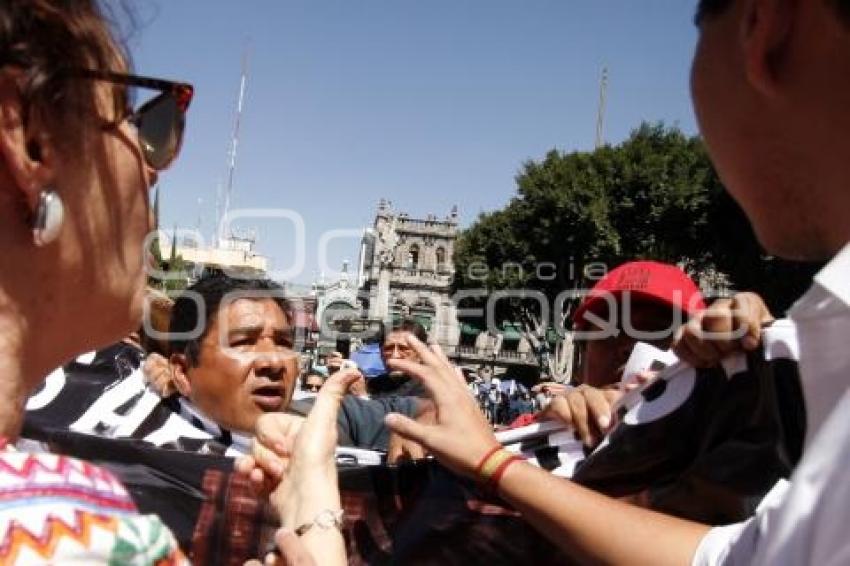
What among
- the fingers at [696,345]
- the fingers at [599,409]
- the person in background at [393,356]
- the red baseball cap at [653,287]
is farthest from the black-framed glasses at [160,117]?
the person in background at [393,356]

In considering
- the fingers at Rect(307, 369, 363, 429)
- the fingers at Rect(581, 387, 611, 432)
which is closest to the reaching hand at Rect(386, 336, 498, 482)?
the fingers at Rect(307, 369, 363, 429)

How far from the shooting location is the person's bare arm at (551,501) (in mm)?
1688

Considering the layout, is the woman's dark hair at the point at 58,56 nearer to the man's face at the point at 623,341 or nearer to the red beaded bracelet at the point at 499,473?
the red beaded bracelet at the point at 499,473

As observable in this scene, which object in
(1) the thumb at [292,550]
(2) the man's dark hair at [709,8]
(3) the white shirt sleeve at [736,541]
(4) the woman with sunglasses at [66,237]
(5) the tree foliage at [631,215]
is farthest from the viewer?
(5) the tree foliage at [631,215]

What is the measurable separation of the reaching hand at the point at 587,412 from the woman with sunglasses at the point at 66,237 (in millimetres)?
1489

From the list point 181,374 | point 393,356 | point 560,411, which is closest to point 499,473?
point 560,411

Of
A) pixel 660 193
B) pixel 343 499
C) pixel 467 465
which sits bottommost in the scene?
pixel 343 499

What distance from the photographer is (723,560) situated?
58.2 inches

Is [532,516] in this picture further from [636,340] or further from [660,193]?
[660,193]

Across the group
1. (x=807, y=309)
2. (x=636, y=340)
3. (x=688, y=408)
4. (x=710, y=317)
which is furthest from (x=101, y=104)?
(x=636, y=340)

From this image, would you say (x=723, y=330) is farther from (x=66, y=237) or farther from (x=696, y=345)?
(x=66, y=237)

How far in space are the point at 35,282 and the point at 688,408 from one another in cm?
169

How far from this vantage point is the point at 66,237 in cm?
117

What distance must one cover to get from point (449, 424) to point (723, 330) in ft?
2.27
